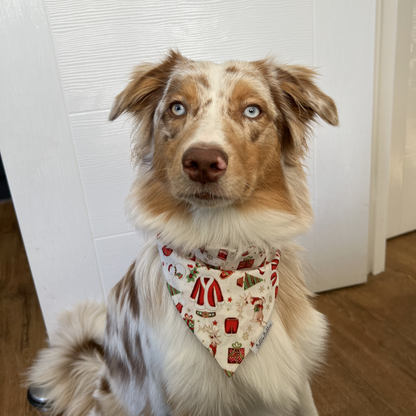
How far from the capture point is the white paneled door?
5.23 ft

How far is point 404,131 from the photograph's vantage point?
2.38m

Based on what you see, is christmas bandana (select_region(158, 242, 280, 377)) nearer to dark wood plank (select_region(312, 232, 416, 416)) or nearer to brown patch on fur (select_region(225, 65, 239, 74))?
brown patch on fur (select_region(225, 65, 239, 74))

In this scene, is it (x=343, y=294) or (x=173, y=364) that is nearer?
(x=173, y=364)

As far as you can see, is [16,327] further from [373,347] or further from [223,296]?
[373,347]

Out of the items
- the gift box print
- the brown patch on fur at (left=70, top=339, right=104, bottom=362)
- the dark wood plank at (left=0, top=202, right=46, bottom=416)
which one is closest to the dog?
the gift box print

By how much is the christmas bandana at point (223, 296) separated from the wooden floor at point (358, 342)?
728mm

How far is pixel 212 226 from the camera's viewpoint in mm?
1121

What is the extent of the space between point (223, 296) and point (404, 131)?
1.87m

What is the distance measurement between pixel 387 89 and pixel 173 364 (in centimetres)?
175

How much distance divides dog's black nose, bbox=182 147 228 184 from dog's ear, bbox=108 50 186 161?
361mm

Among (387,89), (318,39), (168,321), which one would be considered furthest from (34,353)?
(387,89)

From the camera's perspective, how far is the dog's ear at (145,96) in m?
1.22

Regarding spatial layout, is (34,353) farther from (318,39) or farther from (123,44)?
(318,39)

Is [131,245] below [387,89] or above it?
below
